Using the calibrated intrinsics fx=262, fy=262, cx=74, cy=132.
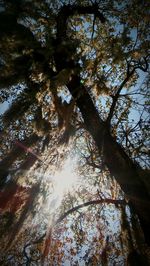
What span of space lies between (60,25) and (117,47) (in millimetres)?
2210

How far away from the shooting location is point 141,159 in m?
7.04

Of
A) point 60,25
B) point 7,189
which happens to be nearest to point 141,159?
point 7,189

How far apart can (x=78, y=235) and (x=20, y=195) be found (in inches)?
137

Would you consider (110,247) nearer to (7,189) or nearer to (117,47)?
(7,189)

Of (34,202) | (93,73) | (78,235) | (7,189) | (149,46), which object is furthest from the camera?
(78,235)

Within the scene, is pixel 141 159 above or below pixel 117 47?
below

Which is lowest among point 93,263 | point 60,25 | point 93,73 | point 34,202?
point 93,263

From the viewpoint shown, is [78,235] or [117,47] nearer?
[117,47]

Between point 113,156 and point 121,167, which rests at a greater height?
point 113,156

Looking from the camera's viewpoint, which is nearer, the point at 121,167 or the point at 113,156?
the point at 121,167

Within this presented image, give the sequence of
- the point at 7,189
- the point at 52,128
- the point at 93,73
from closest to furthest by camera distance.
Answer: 1. the point at 7,189
2. the point at 93,73
3. the point at 52,128

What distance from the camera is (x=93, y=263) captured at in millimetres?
7570

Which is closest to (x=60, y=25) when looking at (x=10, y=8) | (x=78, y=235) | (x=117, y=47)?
(x=10, y=8)

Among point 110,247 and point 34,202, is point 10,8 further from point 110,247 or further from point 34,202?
point 110,247
